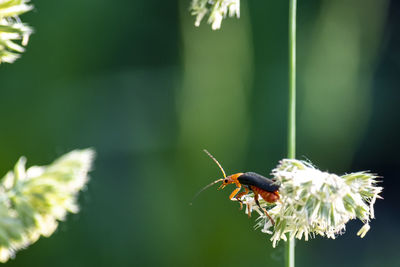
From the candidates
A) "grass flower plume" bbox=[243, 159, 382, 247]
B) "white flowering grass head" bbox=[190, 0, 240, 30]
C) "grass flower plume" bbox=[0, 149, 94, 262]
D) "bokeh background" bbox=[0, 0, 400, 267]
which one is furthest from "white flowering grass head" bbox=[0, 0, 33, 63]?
"bokeh background" bbox=[0, 0, 400, 267]

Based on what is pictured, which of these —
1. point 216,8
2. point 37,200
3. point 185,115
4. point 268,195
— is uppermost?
point 216,8

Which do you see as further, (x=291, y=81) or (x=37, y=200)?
(x=291, y=81)

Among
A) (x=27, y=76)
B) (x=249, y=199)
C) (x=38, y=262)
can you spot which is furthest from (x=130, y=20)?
(x=249, y=199)

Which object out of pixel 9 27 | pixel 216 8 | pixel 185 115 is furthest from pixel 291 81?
pixel 185 115

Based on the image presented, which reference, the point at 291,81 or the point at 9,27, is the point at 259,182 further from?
the point at 9,27

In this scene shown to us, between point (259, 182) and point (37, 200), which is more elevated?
point (37, 200)

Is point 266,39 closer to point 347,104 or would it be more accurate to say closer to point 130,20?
Result: point 347,104

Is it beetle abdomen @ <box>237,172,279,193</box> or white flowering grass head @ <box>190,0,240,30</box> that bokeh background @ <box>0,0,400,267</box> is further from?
white flowering grass head @ <box>190,0,240,30</box>

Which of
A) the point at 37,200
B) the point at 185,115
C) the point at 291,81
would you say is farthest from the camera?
the point at 185,115
